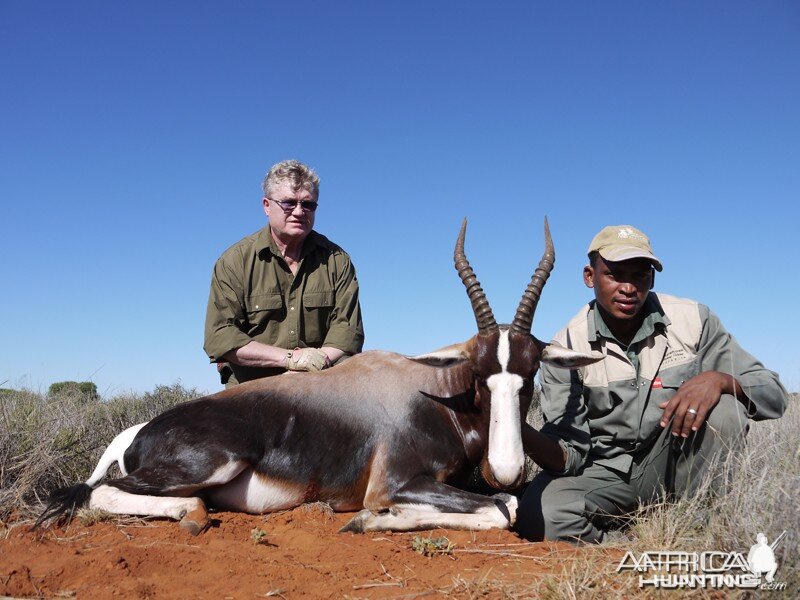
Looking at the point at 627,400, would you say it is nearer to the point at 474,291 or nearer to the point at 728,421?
the point at 728,421

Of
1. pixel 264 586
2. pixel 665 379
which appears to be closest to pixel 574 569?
pixel 264 586

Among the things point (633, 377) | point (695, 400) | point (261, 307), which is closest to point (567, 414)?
point (633, 377)

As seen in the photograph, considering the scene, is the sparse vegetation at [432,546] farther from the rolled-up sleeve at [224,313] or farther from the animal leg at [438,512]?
the rolled-up sleeve at [224,313]

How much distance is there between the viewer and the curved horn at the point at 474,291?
199 inches

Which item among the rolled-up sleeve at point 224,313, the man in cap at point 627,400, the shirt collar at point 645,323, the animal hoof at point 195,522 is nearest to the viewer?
the animal hoof at point 195,522

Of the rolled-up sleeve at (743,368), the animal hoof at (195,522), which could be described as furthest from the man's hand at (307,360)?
the rolled-up sleeve at (743,368)

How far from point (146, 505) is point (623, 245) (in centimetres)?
389

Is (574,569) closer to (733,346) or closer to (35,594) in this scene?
(733,346)

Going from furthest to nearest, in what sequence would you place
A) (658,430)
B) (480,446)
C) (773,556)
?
(480,446), (658,430), (773,556)

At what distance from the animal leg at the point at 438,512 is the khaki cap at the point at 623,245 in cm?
192

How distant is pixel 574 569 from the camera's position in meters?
3.39

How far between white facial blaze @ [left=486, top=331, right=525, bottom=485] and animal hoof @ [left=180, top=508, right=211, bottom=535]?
2.01 metres

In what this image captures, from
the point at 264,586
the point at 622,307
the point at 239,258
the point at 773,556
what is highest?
the point at 239,258

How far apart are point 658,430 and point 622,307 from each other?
0.94 m
